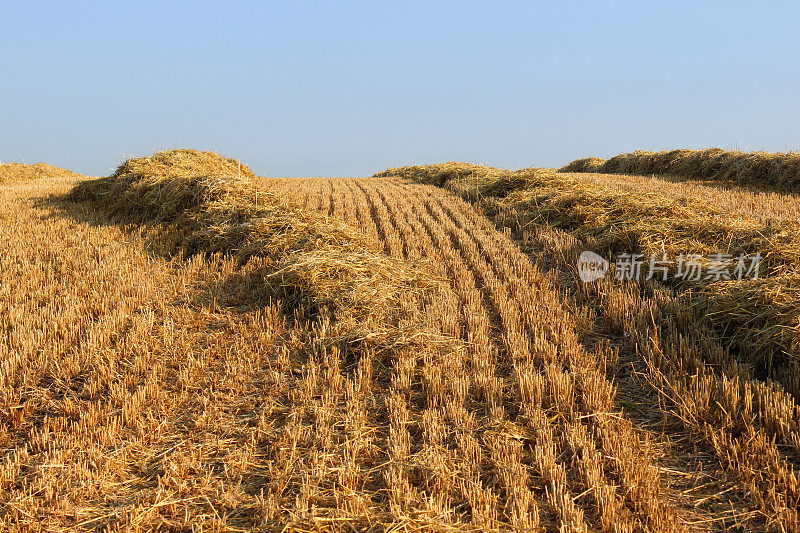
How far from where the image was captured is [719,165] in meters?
17.7

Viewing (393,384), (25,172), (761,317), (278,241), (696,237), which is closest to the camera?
(393,384)

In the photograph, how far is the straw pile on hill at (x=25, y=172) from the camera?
2295 cm

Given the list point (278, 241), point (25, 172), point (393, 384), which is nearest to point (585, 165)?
point (278, 241)

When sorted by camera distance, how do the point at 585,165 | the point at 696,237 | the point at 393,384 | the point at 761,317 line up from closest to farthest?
the point at 393,384
the point at 761,317
the point at 696,237
the point at 585,165

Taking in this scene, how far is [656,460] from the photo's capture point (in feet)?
10.9

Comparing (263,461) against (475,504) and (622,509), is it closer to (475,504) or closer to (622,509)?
(475,504)

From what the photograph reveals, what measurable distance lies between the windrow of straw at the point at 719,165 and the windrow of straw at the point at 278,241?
1352 centimetres

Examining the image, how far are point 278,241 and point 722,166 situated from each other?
1641 cm

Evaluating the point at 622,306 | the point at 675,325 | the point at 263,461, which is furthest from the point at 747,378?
the point at 263,461

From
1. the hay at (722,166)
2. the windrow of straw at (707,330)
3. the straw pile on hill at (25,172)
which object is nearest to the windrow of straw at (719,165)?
the hay at (722,166)

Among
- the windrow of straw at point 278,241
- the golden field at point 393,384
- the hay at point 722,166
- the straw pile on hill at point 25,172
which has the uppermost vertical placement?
the straw pile on hill at point 25,172

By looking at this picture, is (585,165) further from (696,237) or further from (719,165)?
(696,237)

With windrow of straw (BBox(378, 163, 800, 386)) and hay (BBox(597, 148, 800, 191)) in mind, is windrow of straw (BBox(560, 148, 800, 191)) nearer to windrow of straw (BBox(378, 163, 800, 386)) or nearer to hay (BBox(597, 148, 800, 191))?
hay (BBox(597, 148, 800, 191))

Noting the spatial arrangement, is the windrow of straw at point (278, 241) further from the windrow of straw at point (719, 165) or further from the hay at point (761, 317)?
the windrow of straw at point (719, 165)
